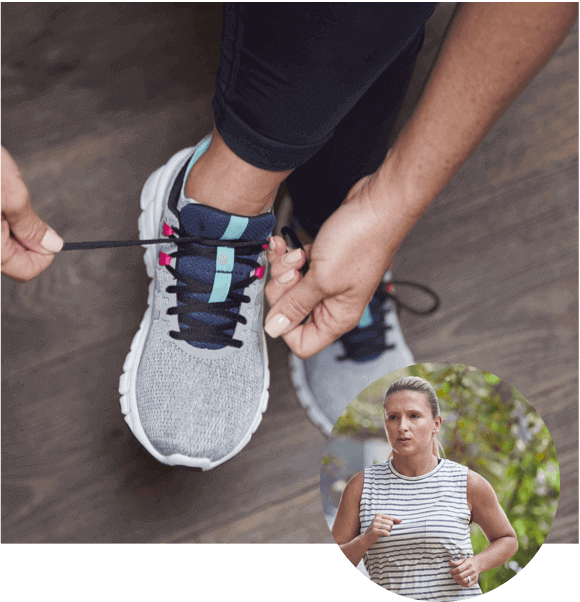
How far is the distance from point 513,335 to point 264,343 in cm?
46

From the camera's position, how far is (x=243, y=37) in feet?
1.39

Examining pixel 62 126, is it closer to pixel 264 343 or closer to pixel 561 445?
pixel 264 343

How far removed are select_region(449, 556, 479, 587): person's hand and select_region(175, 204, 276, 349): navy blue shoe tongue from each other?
416 millimetres

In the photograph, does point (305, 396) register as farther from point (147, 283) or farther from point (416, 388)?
point (416, 388)

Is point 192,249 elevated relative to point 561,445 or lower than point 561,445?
elevated

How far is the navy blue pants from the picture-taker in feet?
1.29

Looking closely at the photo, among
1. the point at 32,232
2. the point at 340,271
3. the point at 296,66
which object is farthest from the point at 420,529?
the point at 32,232

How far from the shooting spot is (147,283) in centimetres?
83

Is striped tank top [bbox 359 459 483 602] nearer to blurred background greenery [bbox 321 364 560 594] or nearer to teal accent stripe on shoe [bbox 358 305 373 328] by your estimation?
blurred background greenery [bbox 321 364 560 594]

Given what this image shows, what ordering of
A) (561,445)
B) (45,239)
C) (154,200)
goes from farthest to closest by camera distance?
(561,445), (154,200), (45,239)

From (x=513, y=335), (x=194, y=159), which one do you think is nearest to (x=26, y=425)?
(x=194, y=159)

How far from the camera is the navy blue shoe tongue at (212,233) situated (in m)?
0.61

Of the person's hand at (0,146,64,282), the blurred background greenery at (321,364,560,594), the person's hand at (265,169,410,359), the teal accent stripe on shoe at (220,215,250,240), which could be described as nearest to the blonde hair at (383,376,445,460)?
the blurred background greenery at (321,364,560,594)

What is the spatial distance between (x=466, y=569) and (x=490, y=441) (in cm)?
10
